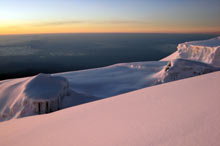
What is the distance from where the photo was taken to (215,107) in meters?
1.58

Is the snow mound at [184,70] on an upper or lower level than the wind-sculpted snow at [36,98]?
upper

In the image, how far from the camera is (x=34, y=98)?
981 cm

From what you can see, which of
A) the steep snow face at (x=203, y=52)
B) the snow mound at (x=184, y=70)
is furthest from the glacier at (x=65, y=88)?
the steep snow face at (x=203, y=52)

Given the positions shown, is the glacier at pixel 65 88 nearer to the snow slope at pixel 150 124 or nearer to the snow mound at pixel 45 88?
the snow mound at pixel 45 88

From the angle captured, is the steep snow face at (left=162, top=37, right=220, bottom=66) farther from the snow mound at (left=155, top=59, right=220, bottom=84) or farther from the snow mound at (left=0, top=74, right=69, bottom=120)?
the snow mound at (left=0, top=74, right=69, bottom=120)

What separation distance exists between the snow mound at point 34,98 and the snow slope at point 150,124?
786cm

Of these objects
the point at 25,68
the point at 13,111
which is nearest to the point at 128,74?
the point at 13,111

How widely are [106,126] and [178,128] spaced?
2.53 feet

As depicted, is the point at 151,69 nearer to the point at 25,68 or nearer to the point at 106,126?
the point at 106,126

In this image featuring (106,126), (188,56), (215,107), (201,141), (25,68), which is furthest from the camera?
(25,68)

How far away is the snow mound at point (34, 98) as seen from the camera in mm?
9836

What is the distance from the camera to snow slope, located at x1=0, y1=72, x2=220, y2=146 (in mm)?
1230

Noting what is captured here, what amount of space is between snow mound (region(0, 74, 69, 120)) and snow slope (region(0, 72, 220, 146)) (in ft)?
25.8

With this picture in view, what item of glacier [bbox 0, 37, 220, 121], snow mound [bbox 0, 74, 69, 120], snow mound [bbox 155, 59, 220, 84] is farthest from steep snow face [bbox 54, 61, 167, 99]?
snow mound [bbox 0, 74, 69, 120]
